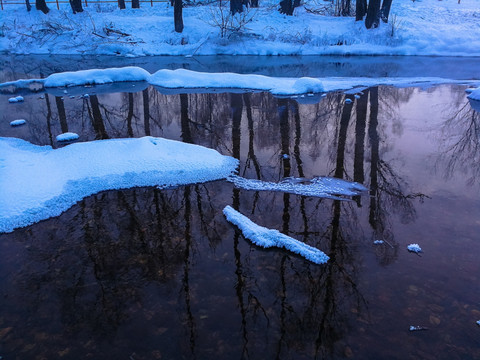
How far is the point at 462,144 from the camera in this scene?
8039 millimetres

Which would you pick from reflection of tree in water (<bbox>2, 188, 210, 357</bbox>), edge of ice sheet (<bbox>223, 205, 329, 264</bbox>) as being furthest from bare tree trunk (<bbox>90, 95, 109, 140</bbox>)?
edge of ice sheet (<bbox>223, 205, 329, 264</bbox>)

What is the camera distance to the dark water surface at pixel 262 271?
10.2 ft

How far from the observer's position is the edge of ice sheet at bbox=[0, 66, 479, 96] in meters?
13.3

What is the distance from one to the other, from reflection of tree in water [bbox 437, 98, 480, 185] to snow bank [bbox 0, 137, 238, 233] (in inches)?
170

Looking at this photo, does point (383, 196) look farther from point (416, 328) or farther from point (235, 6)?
point (235, 6)

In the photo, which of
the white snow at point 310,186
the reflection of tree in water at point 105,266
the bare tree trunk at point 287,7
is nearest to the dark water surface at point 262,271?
the reflection of tree in water at point 105,266

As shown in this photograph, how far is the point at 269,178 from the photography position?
629 cm

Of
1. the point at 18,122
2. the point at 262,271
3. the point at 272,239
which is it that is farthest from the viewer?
the point at 18,122

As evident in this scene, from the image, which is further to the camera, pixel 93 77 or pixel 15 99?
pixel 93 77

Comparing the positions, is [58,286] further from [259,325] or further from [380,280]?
[380,280]

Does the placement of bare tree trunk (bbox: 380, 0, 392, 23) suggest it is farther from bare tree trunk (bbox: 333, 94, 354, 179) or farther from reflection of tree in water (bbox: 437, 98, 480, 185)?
reflection of tree in water (bbox: 437, 98, 480, 185)

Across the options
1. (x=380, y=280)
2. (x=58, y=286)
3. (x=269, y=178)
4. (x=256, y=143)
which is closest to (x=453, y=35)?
(x=256, y=143)

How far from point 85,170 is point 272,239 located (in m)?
3.72

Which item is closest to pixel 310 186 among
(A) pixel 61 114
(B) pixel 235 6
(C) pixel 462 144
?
(C) pixel 462 144
